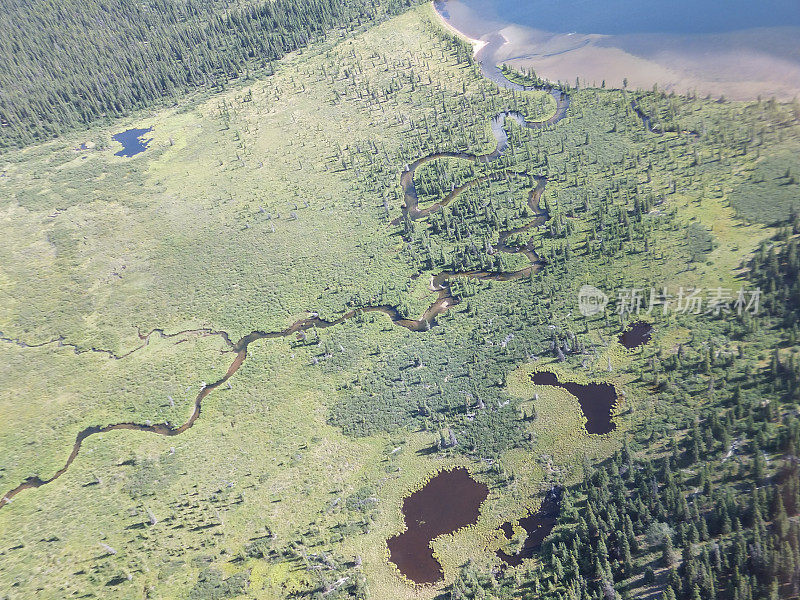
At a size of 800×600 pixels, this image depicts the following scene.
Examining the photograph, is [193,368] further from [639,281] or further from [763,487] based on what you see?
[763,487]

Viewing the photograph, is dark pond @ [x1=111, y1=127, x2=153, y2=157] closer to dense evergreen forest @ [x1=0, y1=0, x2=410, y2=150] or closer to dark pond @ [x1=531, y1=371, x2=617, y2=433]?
dense evergreen forest @ [x1=0, y1=0, x2=410, y2=150]

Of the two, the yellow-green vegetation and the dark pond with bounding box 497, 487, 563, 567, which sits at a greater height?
the yellow-green vegetation

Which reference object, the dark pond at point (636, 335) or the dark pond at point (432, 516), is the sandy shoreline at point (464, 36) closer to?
the dark pond at point (636, 335)

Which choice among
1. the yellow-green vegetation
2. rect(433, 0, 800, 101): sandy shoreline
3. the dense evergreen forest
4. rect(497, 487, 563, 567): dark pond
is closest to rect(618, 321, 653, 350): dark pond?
the yellow-green vegetation

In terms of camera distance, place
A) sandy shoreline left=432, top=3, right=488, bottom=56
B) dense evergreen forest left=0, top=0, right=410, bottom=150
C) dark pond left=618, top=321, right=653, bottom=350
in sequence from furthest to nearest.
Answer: dense evergreen forest left=0, top=0, right=410, bottom=150
sandy shoreline left=432, top=3, right=488, bottom=56
dark pond left=618, top=321, right=653, bottom=350

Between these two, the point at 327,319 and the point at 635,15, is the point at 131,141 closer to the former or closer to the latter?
the point at 327,319

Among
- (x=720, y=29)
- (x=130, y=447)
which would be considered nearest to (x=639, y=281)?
(x=130, y=447)
